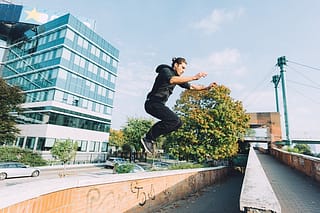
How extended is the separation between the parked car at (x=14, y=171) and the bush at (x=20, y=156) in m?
5.35

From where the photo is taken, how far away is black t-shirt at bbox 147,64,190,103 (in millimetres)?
3184

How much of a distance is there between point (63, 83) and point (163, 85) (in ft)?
103

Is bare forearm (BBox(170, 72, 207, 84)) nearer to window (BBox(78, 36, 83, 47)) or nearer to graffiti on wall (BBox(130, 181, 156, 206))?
graffiti on wall (BBox(130, 181, 156, 206))

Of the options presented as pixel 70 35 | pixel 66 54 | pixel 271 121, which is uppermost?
pixel 70 35

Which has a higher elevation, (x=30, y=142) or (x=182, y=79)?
(x=182, y=79)

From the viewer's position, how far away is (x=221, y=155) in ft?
55.7

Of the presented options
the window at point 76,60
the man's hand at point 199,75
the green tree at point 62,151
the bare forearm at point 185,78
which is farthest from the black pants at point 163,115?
the window at point 76,60

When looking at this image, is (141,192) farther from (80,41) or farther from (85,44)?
(85,44)

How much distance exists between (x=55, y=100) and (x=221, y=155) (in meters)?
25.2

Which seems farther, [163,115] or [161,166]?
[161,166]

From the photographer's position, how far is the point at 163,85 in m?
3.29

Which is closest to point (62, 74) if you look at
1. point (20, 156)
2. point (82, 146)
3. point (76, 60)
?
point (76, 60)

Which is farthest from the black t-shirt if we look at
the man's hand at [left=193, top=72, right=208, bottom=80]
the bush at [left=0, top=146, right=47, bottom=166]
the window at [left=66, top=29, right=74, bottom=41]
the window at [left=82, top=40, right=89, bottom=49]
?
the window at [left=82, top=40, right=89, bottom=49]

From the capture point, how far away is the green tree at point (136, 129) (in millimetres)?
31958
